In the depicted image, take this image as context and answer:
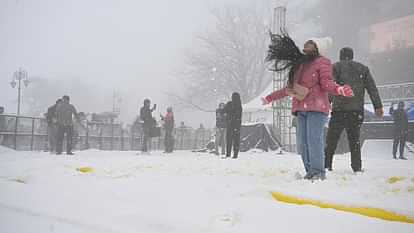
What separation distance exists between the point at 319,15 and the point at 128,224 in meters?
23.5

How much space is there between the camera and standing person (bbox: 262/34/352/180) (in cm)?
369

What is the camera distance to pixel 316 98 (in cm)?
376

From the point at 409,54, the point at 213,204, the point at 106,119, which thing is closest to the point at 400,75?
the point at 409,54

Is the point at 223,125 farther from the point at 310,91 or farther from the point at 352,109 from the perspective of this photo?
Result: the point at 310,91

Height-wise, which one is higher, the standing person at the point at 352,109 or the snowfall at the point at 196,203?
the standing person at the point at 352,109

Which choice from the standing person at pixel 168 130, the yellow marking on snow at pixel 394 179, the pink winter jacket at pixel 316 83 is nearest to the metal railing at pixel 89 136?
the standing person at pixel 168 130

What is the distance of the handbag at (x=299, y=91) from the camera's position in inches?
147

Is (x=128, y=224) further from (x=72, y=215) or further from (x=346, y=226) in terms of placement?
(x=346, y=226)

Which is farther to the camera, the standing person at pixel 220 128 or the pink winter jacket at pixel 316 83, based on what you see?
the standing person at pixel 220 128

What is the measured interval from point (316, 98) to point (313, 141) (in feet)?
1.37

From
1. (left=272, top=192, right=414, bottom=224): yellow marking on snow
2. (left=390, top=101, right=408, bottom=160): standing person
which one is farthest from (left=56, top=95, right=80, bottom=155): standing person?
(left=390, top=101, right=408, bottom=160): standing person

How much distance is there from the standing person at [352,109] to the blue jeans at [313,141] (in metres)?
0.65

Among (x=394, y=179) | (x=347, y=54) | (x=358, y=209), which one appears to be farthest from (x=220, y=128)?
(x=358, y=209)

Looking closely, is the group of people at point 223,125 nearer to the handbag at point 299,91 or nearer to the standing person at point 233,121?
the standing person at point 233,121
